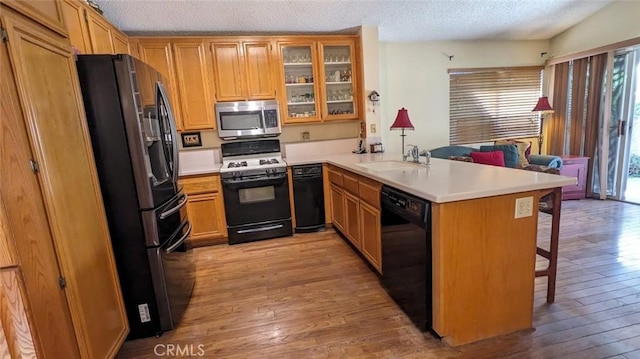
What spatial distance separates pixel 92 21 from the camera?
249 cm

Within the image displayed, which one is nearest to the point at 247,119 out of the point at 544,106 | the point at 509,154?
the point at 509,154

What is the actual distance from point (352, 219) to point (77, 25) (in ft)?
8.98

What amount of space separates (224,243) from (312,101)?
212 cm

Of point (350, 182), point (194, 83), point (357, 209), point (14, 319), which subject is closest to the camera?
point (14, 319)

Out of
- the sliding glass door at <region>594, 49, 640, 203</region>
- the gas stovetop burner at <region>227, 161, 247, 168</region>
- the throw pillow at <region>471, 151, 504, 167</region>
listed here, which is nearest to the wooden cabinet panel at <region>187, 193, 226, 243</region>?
the gas stovetop burner at <region>227, 161, 247, 168</region>

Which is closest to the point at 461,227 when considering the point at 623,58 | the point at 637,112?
the point at 623,58

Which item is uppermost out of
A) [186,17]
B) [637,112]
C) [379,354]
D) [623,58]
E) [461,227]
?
[186,17]

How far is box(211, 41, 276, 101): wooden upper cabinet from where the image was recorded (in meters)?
3.64

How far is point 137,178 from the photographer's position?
1807 mm

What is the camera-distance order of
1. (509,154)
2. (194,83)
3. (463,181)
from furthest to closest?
(509,154) < (194,83) < (463,181)

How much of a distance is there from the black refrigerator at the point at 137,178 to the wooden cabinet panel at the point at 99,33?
964 mm

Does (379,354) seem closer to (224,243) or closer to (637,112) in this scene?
(224,243)

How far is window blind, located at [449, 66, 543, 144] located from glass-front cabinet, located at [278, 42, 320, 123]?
230 centimetres

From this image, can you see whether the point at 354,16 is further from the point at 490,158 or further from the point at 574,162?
the point at 574,162
